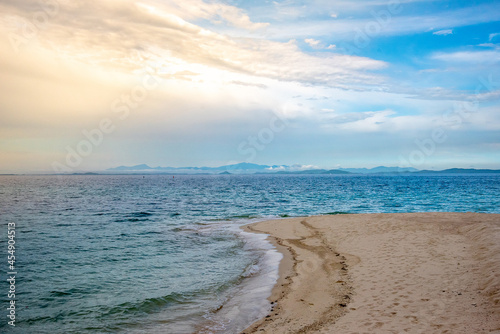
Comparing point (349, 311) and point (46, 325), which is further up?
point (349, 311)

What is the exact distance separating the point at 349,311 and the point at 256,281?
5211 mm

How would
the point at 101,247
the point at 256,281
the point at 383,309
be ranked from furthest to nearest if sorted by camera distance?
the point at 101,247 < the point at 256,281 < the point at 383,309

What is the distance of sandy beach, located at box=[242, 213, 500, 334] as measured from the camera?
807 centimetres

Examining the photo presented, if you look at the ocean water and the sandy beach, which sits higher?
the sandy beach

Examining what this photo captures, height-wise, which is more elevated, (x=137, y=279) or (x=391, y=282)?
(x=391, y=282)

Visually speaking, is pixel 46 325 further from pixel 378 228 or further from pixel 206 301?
pixel 378 228

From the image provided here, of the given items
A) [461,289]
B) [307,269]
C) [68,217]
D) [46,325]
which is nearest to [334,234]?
[307,269]

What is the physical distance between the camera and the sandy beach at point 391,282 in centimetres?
807

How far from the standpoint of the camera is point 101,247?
20500mm

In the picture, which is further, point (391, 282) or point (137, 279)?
point (137, 279)

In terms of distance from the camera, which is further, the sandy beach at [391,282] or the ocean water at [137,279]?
the ocean water at [137,279]

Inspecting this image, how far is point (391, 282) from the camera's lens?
11.2m

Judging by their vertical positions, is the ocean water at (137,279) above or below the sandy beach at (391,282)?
below

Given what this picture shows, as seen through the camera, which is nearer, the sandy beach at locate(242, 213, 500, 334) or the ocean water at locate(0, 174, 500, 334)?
the sandy beach at locate(242, 213, 500, 334)
